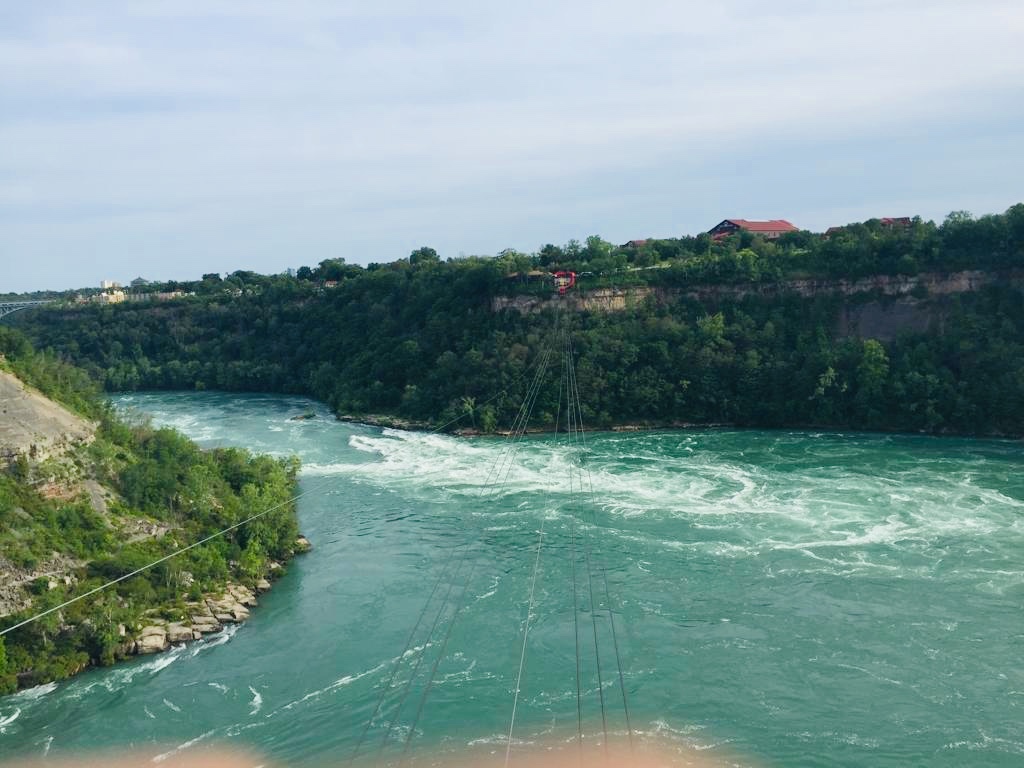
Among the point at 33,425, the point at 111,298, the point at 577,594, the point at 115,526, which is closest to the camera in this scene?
the point at 577,594

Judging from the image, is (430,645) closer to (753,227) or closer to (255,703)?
(255,703)

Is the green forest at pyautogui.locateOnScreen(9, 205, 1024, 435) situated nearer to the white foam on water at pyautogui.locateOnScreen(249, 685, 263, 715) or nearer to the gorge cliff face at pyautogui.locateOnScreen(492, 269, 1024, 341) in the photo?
the gorge cliff face at pyautogui.locateOnScreen(492, 269, 1024, 341)

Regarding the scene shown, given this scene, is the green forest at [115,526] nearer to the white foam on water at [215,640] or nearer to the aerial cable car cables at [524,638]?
the white foam on water at [215,640]

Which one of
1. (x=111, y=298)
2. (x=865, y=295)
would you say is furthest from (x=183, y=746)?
(x=111, y=298)

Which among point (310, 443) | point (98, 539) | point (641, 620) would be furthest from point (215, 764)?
point (310, 443)

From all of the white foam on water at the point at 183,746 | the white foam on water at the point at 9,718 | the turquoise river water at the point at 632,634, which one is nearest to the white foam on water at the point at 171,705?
the turquoise river water at the point at 632,634

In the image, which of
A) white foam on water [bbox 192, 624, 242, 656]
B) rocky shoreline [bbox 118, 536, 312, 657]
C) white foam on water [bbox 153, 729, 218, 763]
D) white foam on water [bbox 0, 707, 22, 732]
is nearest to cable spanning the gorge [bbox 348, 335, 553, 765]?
white foam on water [bbox 153, 729, 218, 763]
